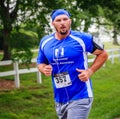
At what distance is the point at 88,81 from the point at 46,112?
5522mm

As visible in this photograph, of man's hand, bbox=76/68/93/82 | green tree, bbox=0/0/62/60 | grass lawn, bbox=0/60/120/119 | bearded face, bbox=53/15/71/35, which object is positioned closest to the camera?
man's hand, bbox=76/68/93/82

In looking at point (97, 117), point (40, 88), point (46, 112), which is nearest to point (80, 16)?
point (40, 88)

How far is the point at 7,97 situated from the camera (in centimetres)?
1184

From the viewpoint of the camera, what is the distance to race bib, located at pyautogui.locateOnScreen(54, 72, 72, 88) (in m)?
4.97

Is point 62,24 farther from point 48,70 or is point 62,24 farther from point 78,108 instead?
point 78,108

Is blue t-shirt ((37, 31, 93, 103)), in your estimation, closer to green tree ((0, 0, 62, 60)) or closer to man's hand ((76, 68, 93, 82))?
man's hand ((76, 68, 93, 82))

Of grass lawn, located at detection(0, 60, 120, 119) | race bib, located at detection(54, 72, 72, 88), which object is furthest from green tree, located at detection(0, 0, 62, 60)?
race bib, located at detection(54, 72, 72, 88)

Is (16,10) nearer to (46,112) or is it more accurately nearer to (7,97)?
(7,97)

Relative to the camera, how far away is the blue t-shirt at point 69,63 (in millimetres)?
4965

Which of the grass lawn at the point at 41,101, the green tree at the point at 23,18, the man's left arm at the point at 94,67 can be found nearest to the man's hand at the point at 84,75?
the man's left arm at the point at 94,67

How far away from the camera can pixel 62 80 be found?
498cm

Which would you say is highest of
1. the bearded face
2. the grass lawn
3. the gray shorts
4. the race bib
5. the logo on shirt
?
the bearded face

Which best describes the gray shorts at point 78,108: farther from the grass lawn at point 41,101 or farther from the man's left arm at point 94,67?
the grass lawn at point 41,101

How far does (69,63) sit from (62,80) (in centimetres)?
24
